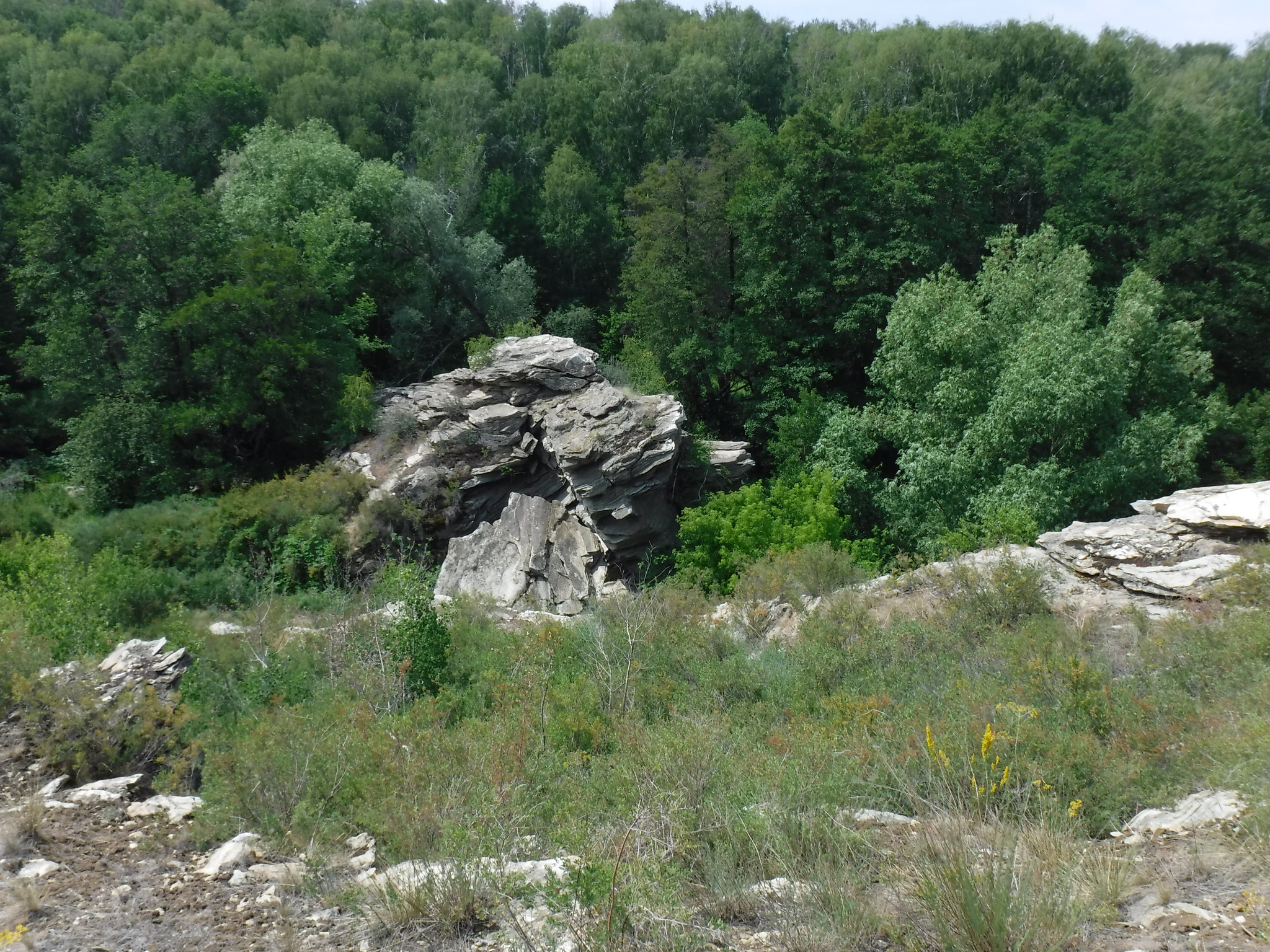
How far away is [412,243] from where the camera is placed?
78.3ft

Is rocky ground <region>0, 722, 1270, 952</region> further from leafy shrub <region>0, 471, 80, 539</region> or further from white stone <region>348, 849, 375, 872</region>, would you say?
leafy shrub <region>0, 471, 80, 539</region>

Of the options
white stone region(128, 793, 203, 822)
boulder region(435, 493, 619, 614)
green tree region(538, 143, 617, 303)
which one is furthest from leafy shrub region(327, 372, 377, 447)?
white stone region(128, 793, 203, 822)

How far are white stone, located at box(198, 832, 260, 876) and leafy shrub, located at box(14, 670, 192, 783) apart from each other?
1.97m

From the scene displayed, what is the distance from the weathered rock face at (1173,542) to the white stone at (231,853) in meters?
10.7

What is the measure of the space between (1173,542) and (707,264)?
1416 centimetres

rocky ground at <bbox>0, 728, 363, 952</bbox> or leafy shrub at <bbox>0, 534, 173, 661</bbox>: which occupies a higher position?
leafy shrub at <bbox>0, 534, 173, 661</bbox>

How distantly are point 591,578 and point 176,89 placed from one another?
23867mm

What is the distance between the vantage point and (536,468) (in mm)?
18656

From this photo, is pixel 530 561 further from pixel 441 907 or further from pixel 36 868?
pixel 441 907

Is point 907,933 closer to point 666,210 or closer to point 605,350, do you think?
point 666,210

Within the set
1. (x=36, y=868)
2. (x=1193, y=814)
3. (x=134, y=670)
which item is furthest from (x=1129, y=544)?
(x=36, y=868)

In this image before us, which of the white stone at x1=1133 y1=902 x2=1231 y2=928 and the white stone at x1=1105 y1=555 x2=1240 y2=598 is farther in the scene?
the white stone at x1=1105 y1=555 x2=1240 y2=598

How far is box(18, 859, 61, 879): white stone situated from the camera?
198 inches

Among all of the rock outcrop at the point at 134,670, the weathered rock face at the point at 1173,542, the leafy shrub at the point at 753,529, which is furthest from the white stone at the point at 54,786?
the weathered rock face at the point at 1173,542
